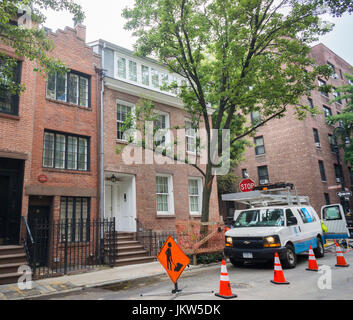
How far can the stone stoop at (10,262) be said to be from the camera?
28.4 feet

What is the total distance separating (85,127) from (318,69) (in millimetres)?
10318

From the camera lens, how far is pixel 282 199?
1139 cm

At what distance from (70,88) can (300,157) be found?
66.0 feet

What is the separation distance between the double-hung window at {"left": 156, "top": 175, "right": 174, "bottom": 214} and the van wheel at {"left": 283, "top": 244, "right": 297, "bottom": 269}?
7905 mm

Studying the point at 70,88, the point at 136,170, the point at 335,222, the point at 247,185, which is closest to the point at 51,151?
the point at 70,88

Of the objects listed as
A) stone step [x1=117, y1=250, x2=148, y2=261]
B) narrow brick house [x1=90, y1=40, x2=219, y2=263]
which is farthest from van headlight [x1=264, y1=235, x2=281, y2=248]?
narrow brick house [x1=90, y1=40, x2=219, y2=263]

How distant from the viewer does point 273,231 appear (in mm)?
8734

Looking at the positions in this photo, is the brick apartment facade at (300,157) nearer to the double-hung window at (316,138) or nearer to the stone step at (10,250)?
the double-hung window at (316,138)

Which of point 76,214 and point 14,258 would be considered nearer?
point 14,258

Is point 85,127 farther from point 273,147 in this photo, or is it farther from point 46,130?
point 273,147

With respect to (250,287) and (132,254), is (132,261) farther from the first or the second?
(250,287)

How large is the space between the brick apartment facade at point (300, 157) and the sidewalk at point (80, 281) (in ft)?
53.5

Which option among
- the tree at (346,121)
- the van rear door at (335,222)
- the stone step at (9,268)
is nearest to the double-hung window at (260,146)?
the tree at (346,121)

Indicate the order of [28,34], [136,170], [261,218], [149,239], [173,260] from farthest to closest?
1. [136,170]
2. [149,239]
3. [261,218]
4. [28,34]
5. [173,260]
